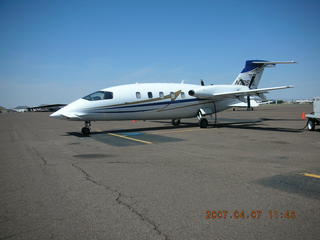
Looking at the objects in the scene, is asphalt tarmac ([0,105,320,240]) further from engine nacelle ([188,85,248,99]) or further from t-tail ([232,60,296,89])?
t-tail ([232,60,296,89])

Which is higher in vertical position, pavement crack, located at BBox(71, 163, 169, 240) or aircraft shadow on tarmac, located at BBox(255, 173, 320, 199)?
pavement crack, located at BBox(71, 163, 169, 240)

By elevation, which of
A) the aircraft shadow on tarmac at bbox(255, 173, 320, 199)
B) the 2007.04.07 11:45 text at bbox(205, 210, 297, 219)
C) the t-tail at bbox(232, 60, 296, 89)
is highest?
the t-tail at bbox(232, 60, 296, 89)

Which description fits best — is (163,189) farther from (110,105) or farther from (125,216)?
(110,105)

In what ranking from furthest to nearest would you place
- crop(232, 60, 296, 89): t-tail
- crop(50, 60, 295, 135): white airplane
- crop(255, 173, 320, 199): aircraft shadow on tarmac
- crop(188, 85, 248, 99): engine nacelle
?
1. crop(232, 60, 296, 89): t-tail
2. crop(188, 85, 248, 99): engine nacelle
3. crop(50, 60, 295, 135): white airplane
4. crop(255, 173, 320, 199): aircraft shadow on tarmac

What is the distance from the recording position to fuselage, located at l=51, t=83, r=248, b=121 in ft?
49.8

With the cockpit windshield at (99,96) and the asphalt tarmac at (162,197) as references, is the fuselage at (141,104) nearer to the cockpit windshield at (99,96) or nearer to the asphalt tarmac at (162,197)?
the cockpit windshield at (99,96)

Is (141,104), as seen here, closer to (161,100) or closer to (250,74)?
(161,100)

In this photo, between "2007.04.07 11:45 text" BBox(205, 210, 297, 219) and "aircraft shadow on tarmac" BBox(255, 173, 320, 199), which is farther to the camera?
"aircraft shadow on tarmac" BBox(255, 173, 320, 199)

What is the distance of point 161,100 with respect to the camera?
1794 centimetres

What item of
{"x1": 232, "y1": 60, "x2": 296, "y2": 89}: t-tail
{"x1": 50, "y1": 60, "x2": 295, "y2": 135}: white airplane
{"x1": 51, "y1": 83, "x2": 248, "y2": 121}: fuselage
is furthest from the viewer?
{"x1": 232, "y1": 60, "x2": 296, "y2": 89}: t-tail

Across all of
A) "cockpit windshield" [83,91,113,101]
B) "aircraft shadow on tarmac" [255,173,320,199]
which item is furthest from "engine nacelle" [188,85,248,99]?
"aircraft shadow on tarmac" [255,173,320,199]

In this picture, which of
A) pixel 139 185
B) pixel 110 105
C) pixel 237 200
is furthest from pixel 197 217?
pixel 110 105

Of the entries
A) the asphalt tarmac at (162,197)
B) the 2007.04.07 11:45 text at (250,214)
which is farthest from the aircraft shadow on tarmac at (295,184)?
the 2007.04.07 11:45 text at (250,214)

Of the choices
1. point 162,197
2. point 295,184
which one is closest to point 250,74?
point 295,184
